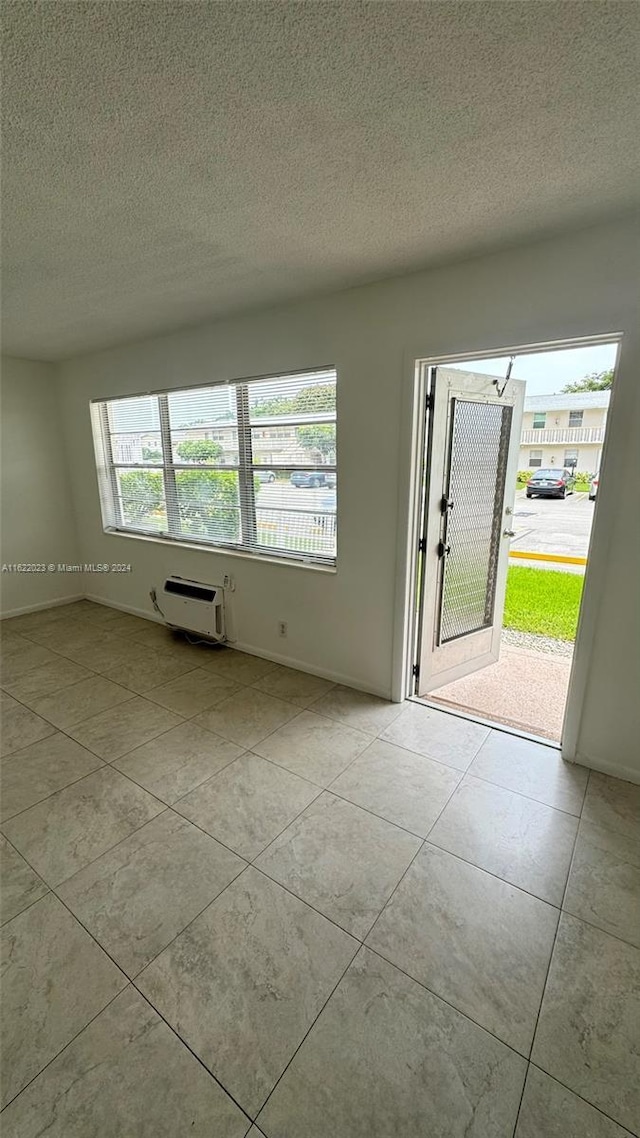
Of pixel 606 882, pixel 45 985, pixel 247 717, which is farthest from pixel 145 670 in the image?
pixel 606 882

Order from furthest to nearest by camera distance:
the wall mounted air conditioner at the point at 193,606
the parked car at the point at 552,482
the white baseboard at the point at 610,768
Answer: the parked car at the point at 552,482 < the wall mounted air conditioner at the point at 193,606 < the white baseboard at the point at 610,768

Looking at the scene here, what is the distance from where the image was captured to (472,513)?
9.24 ft

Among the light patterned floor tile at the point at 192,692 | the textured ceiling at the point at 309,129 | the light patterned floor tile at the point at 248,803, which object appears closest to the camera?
the textured ceiling at the point at 309,129

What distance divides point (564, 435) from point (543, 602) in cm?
502

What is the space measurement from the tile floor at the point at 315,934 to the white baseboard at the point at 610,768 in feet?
0.17

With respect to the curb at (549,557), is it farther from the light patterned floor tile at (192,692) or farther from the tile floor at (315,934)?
the light patterned floor tile at (192,692)

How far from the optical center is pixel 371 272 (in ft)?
7.06

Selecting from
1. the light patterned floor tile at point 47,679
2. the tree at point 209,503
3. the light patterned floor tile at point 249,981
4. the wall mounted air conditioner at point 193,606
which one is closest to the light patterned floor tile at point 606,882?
the light patterned floor tile at point 249,981

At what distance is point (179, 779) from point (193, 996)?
934 mm

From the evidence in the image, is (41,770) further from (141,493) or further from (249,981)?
(141,493)

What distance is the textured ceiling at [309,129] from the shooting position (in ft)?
2.95

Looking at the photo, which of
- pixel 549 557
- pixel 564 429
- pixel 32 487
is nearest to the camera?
pixel 32 487

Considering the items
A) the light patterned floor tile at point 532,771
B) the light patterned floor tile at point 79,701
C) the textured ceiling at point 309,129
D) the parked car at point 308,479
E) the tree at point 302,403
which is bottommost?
the light patterned floor tile at point 79,701

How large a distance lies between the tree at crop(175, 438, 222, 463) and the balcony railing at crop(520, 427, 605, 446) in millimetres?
6231
